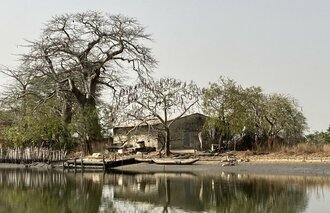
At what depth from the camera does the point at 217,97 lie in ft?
139

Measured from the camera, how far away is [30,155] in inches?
1825

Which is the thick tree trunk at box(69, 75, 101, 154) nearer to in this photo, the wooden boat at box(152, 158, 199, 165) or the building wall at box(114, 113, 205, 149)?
the building wall at box(114, 113, 205, 149)

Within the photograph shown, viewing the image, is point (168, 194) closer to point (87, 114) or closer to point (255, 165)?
point (255, 165)

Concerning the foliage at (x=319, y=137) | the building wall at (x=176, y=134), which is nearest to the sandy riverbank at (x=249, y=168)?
the building wall at (x=176, y=134)

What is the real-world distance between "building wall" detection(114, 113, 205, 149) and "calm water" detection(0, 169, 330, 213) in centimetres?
1169

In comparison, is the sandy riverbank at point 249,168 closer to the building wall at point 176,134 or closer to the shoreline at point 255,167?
the shoreline at point 255,167

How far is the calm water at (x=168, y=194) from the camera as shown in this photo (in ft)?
68.8

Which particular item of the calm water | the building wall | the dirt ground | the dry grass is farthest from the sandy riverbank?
the building wall

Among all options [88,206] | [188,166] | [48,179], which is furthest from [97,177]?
[88,206]

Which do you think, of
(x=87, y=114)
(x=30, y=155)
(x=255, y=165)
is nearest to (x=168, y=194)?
(x=255, y=165)

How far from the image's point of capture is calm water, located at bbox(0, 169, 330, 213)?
68.8ft

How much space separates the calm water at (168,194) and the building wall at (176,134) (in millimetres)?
11691

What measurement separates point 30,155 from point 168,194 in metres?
24.1

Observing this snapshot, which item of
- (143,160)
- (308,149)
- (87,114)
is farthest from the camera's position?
(87,114)
